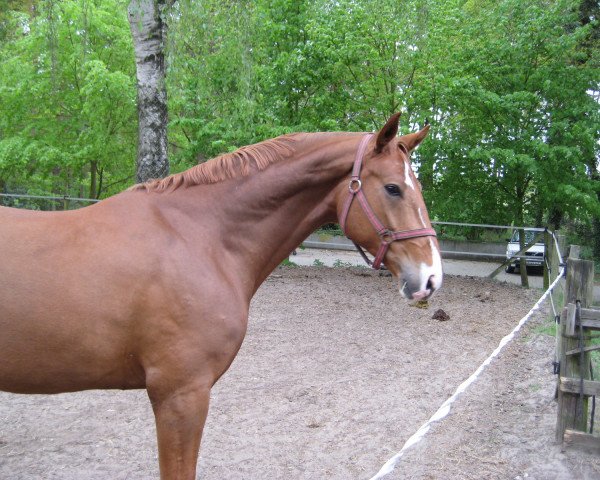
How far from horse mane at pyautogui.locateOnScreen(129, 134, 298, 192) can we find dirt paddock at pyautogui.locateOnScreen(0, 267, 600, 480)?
2.19 meters

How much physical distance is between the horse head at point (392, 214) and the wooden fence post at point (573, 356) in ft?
8.44

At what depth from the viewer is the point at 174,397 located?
2330mm

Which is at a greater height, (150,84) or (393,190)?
(150,84)

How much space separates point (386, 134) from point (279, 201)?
0.63 meters

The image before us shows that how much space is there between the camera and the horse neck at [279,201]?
2.68 m

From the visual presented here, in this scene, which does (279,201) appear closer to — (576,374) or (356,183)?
(356,183)

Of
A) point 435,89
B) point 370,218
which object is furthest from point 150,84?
point 435,89

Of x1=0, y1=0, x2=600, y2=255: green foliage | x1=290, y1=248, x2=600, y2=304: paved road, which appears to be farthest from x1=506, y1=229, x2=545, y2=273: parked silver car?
x1=0, y1=0, x2=600, y2=255: green foliage

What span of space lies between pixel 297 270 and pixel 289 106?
396 cm

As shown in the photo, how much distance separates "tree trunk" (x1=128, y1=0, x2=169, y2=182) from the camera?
268 inches

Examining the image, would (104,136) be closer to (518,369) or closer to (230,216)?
(518,369)

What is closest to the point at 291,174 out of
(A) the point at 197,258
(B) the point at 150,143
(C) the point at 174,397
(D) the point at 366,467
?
(A) the point at 197,258

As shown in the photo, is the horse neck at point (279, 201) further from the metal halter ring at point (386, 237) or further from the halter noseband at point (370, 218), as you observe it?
the metal halter ring at point (386, 237)

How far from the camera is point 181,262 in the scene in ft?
8.00
